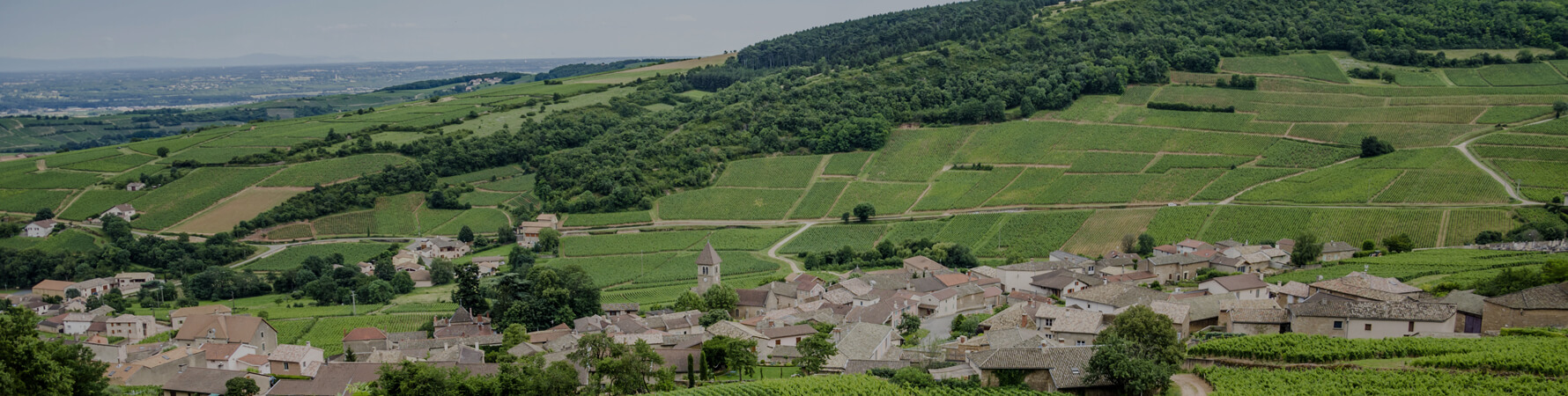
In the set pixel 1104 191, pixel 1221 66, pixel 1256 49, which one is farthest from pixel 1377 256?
pixel 1256 49

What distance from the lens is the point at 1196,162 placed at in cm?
8262

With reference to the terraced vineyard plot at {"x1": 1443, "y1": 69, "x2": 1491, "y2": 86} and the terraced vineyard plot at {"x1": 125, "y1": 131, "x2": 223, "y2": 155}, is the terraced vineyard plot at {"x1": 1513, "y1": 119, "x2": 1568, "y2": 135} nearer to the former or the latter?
the terraced vineyard plot at {"x1": 1443, "y1": 69, "x2": 1491, "y2": 86}

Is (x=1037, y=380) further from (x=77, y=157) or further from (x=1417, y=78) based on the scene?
(x=77, y=157)

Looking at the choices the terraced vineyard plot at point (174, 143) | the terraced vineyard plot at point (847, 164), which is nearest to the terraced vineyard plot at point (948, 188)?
the terraced vineyard plot at point (847, 164)

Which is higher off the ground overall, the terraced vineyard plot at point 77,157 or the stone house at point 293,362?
the terraced vineyard plot at point 77,157

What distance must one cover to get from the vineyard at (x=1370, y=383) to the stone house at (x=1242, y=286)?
1773 centimetres

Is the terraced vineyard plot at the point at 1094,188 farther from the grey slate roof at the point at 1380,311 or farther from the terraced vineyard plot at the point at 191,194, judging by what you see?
the terraced vineyard plot at the point at 191,194

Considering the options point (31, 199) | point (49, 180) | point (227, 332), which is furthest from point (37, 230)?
point (227, 332)

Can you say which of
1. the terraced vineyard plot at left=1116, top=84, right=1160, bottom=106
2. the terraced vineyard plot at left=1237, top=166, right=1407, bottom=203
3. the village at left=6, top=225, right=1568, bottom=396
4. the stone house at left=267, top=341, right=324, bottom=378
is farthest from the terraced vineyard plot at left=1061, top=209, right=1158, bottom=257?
the stone house at left=267, top=341, right=324, bottom=378

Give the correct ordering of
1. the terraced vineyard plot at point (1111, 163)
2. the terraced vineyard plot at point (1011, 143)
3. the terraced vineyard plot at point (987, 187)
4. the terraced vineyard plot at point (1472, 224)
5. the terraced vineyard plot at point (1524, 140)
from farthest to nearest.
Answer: the terraced vineyard plot at point (1011, 143) → the terraced vineyard plot at point (1111, 163) → the terraced vineyard plot at point (987, 187) → the terraced vineyard plot at point (1524, 140) → the terraced vineyard plot at point (1472, 224)

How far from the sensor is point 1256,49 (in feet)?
364

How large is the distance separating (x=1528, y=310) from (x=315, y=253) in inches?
2791

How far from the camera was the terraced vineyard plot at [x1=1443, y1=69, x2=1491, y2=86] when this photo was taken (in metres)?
95.0

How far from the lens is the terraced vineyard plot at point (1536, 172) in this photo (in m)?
69.6
